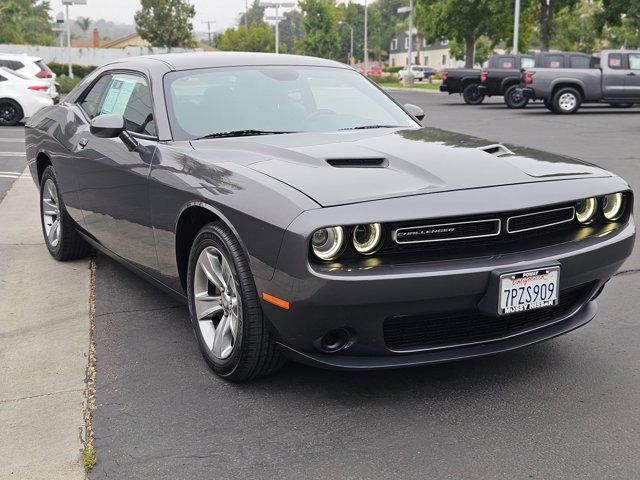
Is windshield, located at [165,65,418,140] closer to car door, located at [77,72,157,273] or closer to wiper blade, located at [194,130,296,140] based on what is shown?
wiper blade, located at [194,130,296,140]

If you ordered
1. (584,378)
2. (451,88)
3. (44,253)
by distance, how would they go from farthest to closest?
(451,88) → (44,253) → (584,378)

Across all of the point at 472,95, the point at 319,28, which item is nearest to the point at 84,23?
the point at 319,28

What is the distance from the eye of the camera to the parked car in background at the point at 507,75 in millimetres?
25797

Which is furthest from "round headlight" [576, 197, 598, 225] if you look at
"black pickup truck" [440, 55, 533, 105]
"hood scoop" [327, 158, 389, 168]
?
"black pickup truck" [440, 55, 533, 105]

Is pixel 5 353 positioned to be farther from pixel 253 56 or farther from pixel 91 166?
pixel 253 56

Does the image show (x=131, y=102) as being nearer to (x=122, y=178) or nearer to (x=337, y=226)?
(x=122, y=178)

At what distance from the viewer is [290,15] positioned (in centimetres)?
18388

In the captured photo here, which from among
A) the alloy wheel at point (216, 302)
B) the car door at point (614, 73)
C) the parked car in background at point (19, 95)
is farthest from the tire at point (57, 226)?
the car door at point (614, 73)

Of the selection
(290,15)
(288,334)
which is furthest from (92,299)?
(290,15)

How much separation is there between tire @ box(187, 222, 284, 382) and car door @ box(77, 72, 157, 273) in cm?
53

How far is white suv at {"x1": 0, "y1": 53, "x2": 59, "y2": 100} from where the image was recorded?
1883 cm

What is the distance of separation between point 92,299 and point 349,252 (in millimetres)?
2445

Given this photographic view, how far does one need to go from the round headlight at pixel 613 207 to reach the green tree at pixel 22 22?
7288 centimetres

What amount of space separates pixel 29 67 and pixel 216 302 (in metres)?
17.4
